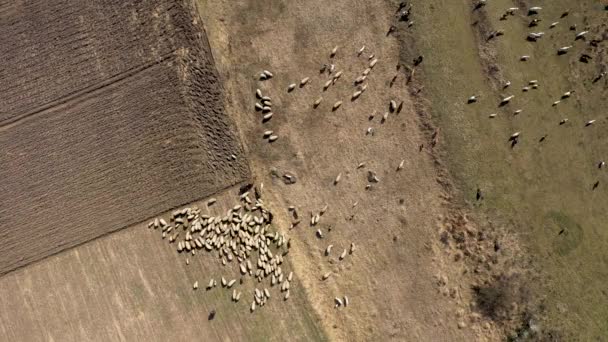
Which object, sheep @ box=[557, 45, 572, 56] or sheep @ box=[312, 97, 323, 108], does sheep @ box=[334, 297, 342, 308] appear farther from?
sheep @ box=[557, 45, 572, 56]

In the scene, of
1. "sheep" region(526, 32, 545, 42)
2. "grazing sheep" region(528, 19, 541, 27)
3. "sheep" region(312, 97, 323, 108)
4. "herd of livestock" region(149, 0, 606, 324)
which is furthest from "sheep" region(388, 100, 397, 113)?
"grazing sheep" region(528, 19, 541, 27)

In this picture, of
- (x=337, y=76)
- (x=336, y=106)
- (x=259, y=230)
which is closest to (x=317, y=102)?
(x=336, y=106)

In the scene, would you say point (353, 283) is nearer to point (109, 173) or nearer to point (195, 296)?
point (195, 296)

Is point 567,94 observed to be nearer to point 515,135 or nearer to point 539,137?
point 539,137

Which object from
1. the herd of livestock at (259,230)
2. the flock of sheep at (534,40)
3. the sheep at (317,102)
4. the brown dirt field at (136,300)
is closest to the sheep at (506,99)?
the flock of sheep at (534,40)

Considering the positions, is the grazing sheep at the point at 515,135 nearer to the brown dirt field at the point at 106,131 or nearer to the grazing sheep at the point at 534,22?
the grazing sheep at the point at 534,22

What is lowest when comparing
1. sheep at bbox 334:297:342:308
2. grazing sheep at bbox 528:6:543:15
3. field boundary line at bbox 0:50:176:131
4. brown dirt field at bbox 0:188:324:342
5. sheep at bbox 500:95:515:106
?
sheep at bbox 334:297:342:308

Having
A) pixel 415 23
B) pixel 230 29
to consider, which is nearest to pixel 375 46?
pixel 415 23

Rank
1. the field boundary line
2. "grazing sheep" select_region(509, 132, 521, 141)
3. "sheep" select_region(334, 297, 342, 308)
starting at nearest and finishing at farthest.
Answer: "grazing sheep" select_region(509, 132, 521, 141), "sheep" select_region(334, 297, 342, 308), the field boundary line
